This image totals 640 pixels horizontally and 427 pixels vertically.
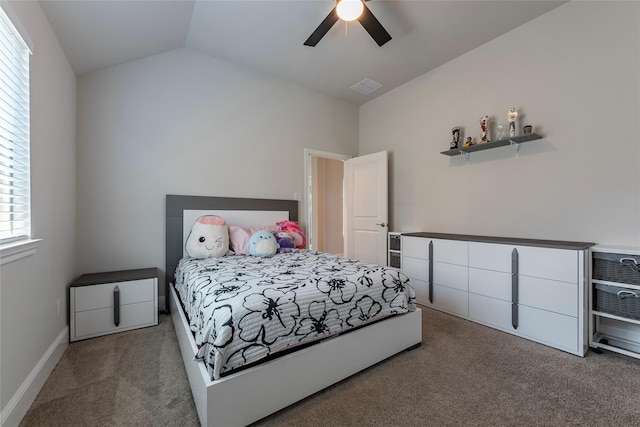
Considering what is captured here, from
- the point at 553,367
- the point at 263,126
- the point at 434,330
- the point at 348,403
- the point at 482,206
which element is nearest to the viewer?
the point at 348,403

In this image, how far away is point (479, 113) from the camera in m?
2.96

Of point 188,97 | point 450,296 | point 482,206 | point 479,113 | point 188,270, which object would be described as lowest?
point 450,296

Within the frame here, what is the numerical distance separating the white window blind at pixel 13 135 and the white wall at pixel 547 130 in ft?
12.0

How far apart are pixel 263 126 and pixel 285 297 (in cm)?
264

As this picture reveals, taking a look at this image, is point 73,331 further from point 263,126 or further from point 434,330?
point 434,330

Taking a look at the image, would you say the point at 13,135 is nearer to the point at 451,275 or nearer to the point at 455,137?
the point at 451,275

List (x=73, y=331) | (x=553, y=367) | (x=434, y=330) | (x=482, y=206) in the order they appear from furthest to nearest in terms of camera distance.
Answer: (x=482, y=206)
(x=434, y=330)
(x=73, y=331)
(x=553, y=367)

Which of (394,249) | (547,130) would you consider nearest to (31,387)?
(394,249)

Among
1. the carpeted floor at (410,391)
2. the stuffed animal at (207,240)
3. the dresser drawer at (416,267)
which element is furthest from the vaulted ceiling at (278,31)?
the carpeted floor at (410,391)

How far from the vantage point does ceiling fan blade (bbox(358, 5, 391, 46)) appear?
78.7 inches

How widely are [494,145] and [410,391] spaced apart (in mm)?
2502

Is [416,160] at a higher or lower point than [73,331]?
higher

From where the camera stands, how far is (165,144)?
2871 mm

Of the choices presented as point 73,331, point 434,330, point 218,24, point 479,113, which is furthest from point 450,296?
point 218,24
